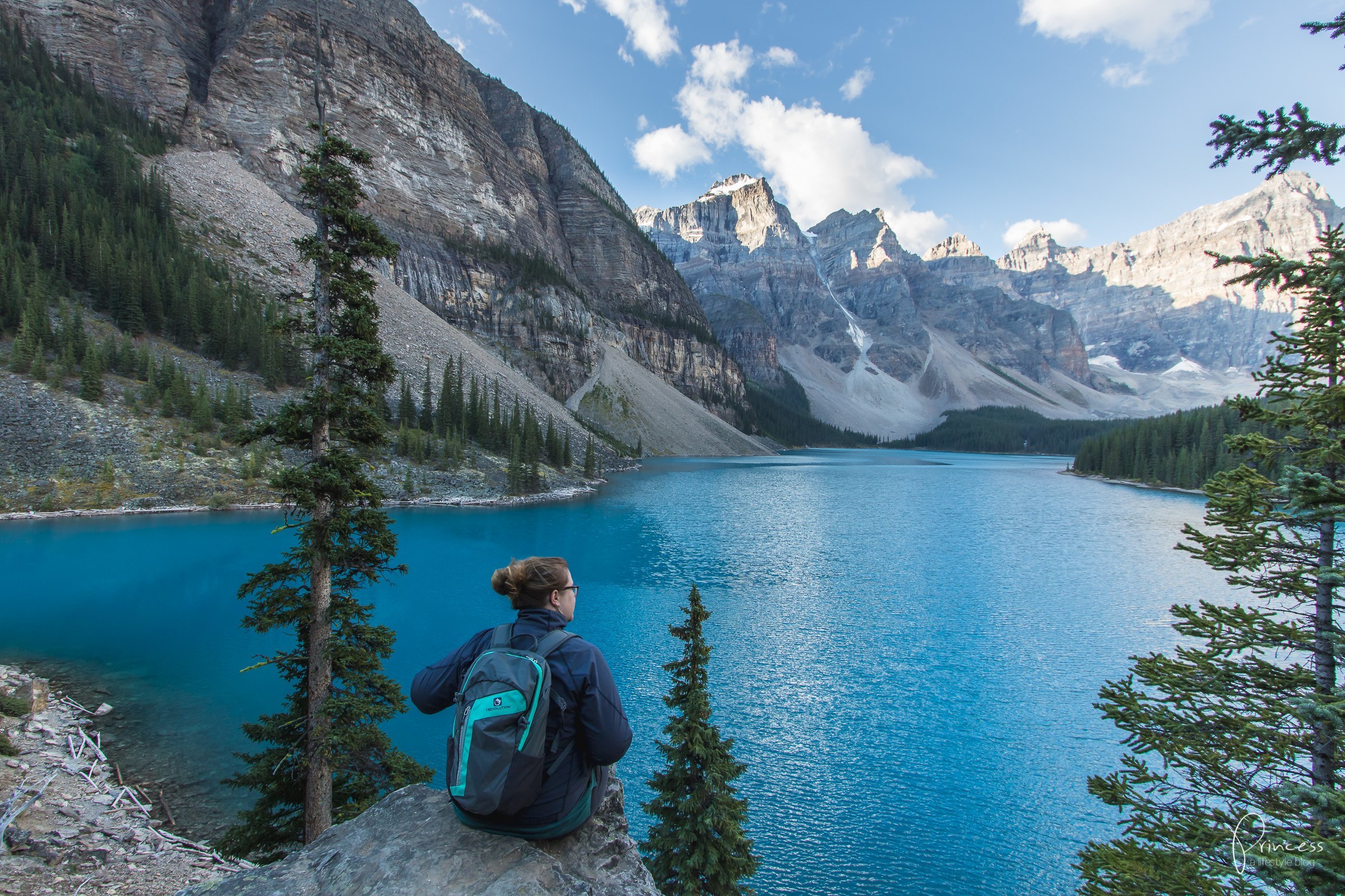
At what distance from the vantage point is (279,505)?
127 ft

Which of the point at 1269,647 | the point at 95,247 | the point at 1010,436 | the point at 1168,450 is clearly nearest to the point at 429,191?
the point at 95,247

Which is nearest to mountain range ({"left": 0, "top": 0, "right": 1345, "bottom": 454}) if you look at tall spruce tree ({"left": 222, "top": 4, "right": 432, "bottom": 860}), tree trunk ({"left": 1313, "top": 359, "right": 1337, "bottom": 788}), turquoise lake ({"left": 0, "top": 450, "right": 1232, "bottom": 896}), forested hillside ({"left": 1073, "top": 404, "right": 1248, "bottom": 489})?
turquoise lake ({"left": 0, "top": 450, "right": 1232, "bottom": 896})

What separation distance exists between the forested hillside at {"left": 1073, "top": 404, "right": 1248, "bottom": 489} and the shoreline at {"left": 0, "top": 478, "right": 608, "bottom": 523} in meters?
70.8

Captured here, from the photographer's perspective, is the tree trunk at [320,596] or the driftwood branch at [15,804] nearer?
the driftwood branch at [15,804]

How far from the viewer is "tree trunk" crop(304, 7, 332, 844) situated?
6.78 metres

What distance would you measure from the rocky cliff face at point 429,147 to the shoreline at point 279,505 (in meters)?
51.7

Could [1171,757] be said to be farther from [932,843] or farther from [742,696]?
[742,696]

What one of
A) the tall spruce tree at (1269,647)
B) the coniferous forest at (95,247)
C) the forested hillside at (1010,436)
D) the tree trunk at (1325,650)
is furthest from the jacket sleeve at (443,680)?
the forested hillside at (1010,436)

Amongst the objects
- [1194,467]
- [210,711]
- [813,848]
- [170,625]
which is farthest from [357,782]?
[1194,467]

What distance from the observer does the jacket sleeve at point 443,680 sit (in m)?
3.36

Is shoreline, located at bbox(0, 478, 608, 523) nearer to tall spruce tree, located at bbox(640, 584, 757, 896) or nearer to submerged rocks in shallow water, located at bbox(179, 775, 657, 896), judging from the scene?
tall spruce tree, located at bbox(640, 584, 757, 896)

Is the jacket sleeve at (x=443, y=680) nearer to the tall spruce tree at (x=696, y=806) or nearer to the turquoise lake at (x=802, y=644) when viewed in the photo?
the tall spruce tree at (x=696, y=806)

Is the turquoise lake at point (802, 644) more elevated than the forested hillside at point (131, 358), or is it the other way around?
the forested hillside at point (131, 358)

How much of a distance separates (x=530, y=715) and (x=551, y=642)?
388 mm
